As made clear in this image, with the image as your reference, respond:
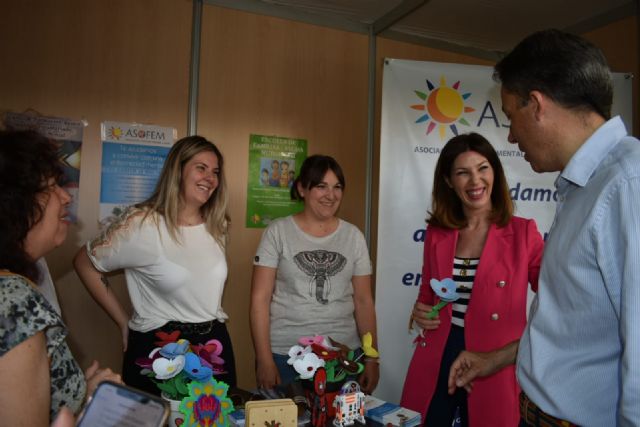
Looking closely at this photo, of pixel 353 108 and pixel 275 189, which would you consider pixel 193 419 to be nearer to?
pixel 275 189

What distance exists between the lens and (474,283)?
181 cm

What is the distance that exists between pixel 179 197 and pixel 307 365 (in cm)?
106

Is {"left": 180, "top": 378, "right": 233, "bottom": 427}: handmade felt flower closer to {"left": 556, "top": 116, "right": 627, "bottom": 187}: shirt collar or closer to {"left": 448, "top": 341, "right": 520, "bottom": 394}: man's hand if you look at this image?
{"left": 448, "top": 341, "right": 520, "bottom": 394}: man's hand

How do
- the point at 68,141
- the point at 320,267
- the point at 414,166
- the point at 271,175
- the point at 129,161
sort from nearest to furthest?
the point at 320,267 → the point at 68,141 → the point at 129,161 → the point at 414,166 → the point at 271,175

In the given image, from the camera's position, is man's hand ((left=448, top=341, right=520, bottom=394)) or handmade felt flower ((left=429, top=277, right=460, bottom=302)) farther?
handmade felt flower ((left=429, top=277, right=460, bottom=302))

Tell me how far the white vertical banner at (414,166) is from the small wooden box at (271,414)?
1620 millimetres

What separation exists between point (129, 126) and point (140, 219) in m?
0.91

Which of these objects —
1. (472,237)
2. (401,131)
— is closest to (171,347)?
(472,237)

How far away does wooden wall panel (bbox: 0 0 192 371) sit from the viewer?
2.41 m

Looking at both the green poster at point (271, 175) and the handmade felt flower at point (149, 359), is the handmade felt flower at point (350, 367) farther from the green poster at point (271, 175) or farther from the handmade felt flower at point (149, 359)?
the green poster at point (271, 175)

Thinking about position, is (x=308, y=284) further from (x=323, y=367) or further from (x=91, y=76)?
(x=91, y=76)

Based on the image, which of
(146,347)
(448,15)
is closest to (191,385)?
(146,347)

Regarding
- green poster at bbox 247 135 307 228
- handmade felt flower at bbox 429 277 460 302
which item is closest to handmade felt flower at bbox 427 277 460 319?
handmade felt flower at bbox 429 277 460 302

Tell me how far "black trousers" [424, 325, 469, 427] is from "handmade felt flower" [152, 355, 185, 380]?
1036 mm
